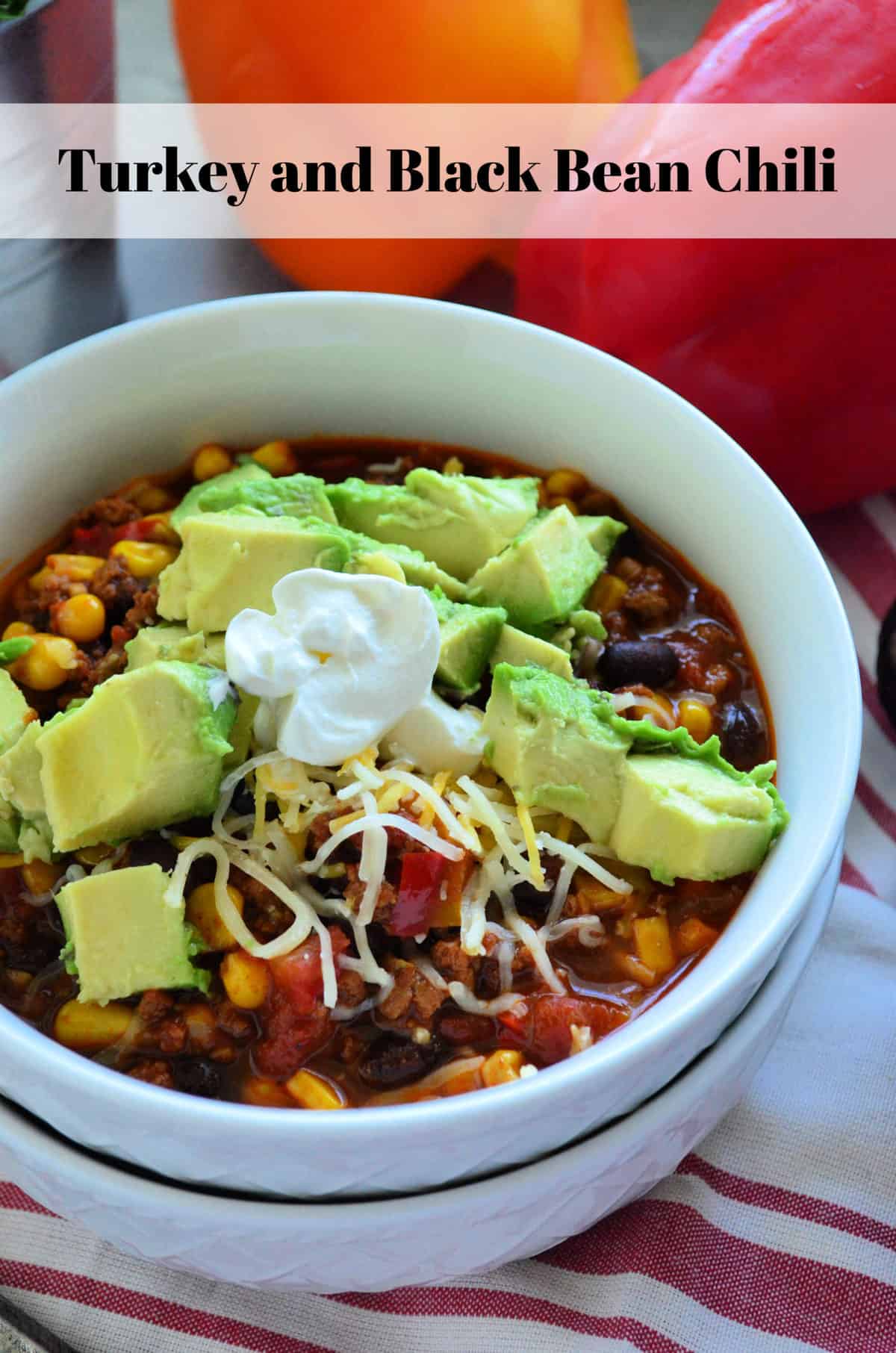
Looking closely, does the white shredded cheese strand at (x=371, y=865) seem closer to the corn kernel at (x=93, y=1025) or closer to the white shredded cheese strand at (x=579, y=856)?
the white shredded cheese strand at (x=579, y=856)

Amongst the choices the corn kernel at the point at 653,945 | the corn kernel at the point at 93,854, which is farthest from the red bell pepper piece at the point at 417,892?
the corn kernel at the point at 93,854

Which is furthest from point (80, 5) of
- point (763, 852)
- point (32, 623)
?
point (763, 852)

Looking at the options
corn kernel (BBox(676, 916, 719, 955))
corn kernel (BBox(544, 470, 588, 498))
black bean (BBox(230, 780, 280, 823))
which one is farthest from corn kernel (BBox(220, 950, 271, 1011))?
corn kernel (BBox(544, 470, 588, 498))

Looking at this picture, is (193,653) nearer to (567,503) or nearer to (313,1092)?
(313,1092)

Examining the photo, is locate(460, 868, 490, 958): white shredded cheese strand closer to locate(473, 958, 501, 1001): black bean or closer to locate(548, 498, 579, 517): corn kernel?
locate(473, 958, 501, 1001): black bean

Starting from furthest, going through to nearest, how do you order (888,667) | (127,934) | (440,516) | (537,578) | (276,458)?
(888,667), (276,458), (440,516), (537,578), (127,934)

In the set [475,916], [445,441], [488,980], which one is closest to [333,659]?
[475,916]
